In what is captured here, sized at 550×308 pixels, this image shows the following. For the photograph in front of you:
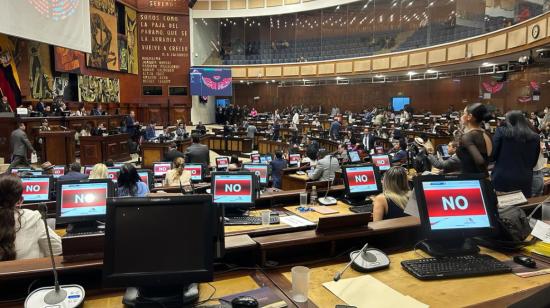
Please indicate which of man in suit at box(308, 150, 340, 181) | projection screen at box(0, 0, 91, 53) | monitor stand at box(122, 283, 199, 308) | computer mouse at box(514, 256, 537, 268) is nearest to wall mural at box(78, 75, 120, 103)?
projection screen at box(0, 0, 91, 53)

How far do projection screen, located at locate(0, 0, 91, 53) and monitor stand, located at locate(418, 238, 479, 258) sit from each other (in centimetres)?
1013

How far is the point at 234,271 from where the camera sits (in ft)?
7.47

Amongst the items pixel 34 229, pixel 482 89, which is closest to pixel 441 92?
pixel 482 89

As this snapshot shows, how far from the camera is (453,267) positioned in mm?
2236

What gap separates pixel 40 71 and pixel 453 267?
15.1 m

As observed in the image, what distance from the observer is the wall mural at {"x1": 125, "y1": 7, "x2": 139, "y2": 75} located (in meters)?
20.2

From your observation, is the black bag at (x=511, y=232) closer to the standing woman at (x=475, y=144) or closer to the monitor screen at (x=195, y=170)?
the standing woman at (x=475, y=144)

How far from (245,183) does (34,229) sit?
213 centimetres

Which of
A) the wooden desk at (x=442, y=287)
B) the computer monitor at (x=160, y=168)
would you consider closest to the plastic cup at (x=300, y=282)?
the wooden desk at (x=442, y=287)

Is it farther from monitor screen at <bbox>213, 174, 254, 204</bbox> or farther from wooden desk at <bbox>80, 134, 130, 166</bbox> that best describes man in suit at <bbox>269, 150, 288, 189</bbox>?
wooden desk at <bbox>80, 134, 130, 166</bbox>

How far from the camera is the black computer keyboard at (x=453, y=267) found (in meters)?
2.16

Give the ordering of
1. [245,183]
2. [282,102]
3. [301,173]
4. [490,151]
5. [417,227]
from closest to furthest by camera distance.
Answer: [417,227], [490,151], [245,183], [301,173], [282,102]

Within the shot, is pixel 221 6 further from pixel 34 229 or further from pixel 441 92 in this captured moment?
pixel 34 229

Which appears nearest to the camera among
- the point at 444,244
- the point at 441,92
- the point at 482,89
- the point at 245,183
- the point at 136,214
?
the point at 136,214
